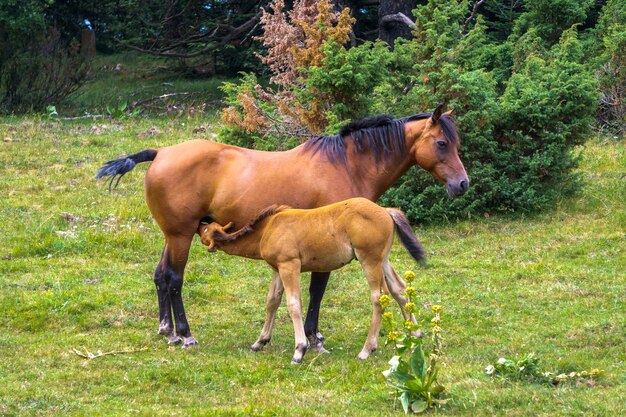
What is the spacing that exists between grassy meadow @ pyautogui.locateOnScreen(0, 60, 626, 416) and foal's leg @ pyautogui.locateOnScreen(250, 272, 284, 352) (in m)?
0.17

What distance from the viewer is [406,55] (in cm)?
1409

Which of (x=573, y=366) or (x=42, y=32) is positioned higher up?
(x=573, y=366)

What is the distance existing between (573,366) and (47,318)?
5.30 meters

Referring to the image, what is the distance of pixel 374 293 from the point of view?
8344 mm

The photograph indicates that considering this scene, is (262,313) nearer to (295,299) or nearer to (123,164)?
(295,299)

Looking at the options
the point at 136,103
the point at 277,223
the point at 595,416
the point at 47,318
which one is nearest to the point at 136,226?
the point at 47,318

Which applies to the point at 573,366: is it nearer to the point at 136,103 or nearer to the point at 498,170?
the point at 498,170

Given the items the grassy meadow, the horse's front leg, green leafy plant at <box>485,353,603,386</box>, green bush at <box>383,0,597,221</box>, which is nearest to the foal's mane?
the horse's front leg

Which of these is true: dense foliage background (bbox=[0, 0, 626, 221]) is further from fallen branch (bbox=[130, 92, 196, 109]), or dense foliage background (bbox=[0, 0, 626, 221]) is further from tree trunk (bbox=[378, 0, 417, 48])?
fallen branch (bbox=[130, 92, 196, 109])

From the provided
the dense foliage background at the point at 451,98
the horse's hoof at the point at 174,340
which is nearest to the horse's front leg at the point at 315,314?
the horse's hoof at the point at 174,340

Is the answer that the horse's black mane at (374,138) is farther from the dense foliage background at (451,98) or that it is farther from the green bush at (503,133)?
the green bush at (503,133)

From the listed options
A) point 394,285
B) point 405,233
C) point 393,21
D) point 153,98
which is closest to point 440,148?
point 405,233

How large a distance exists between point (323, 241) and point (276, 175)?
1.01m

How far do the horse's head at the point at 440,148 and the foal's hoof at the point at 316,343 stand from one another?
6.19 feet
